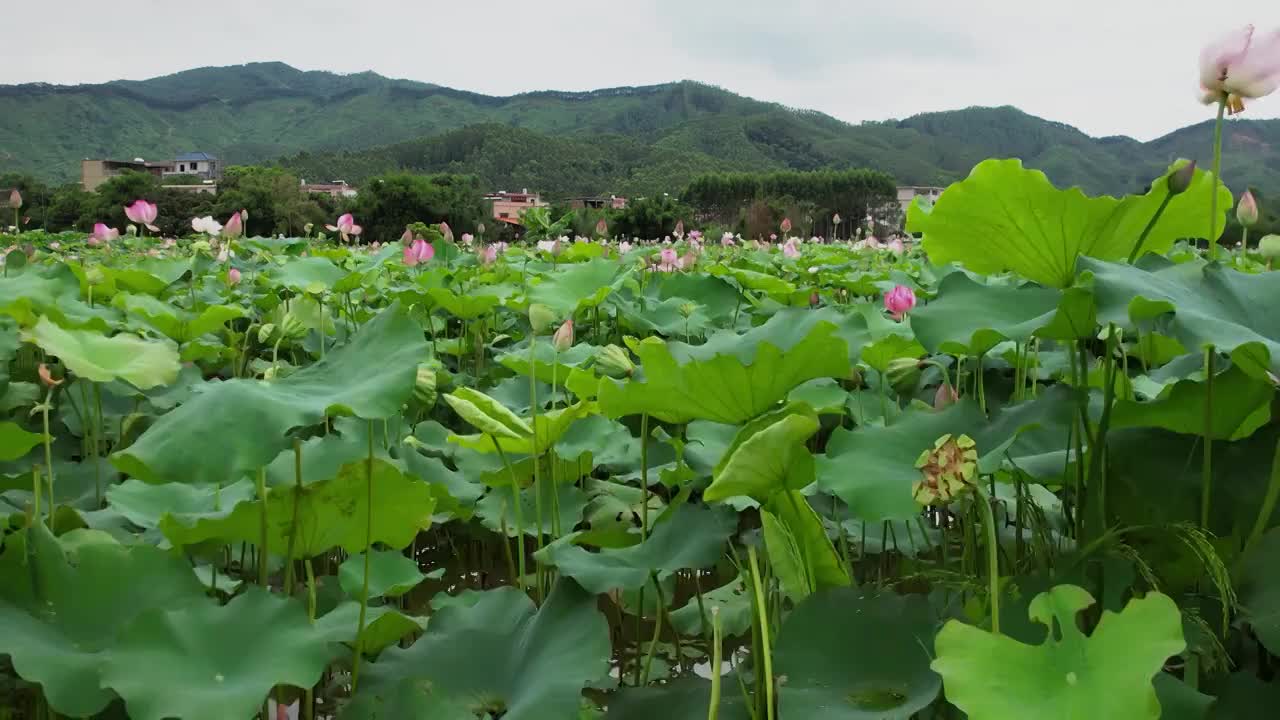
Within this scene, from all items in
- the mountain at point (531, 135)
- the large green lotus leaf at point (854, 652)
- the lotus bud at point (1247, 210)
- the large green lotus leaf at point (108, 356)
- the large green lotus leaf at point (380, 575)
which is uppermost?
the mountain at point (531, 135)

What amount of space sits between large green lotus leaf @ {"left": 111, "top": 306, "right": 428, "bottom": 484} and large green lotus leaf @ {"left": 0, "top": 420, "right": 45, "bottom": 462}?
301mm

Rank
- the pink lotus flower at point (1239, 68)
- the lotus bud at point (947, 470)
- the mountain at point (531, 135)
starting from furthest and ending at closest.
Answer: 1. the mountain at point (531, 135)
2. the pink lotus flower at point (1239, 68)
3. the lotus bud at point (947, 470)

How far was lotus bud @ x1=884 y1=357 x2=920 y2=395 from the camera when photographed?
1.11 meters

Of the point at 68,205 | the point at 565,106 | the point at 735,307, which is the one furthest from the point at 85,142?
the point at 735,307

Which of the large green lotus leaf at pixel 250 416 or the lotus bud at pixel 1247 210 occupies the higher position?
the lotus bud at pixel 1247 210

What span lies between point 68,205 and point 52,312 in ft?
83.1

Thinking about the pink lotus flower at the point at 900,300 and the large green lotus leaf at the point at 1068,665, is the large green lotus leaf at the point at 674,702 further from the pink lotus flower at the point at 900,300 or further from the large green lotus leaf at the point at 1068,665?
the pink lotus flower at the point at 900,300

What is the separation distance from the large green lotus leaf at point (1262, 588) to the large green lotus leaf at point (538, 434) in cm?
57

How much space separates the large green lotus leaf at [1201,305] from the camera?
1.89 feet

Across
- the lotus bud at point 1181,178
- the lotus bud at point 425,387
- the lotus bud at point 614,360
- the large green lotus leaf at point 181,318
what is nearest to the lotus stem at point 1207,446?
the lotus bud at point 1181,178

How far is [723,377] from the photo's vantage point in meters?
0.79

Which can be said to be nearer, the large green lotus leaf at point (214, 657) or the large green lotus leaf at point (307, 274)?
the large green lotus leaf at point (214, 657)

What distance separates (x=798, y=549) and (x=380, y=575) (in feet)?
1.50

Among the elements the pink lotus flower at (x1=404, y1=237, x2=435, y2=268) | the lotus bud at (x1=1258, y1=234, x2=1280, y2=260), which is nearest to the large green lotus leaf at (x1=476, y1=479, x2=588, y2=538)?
the lotus bud at (x1=1258, y1=234, x2=1280, y2=260)
